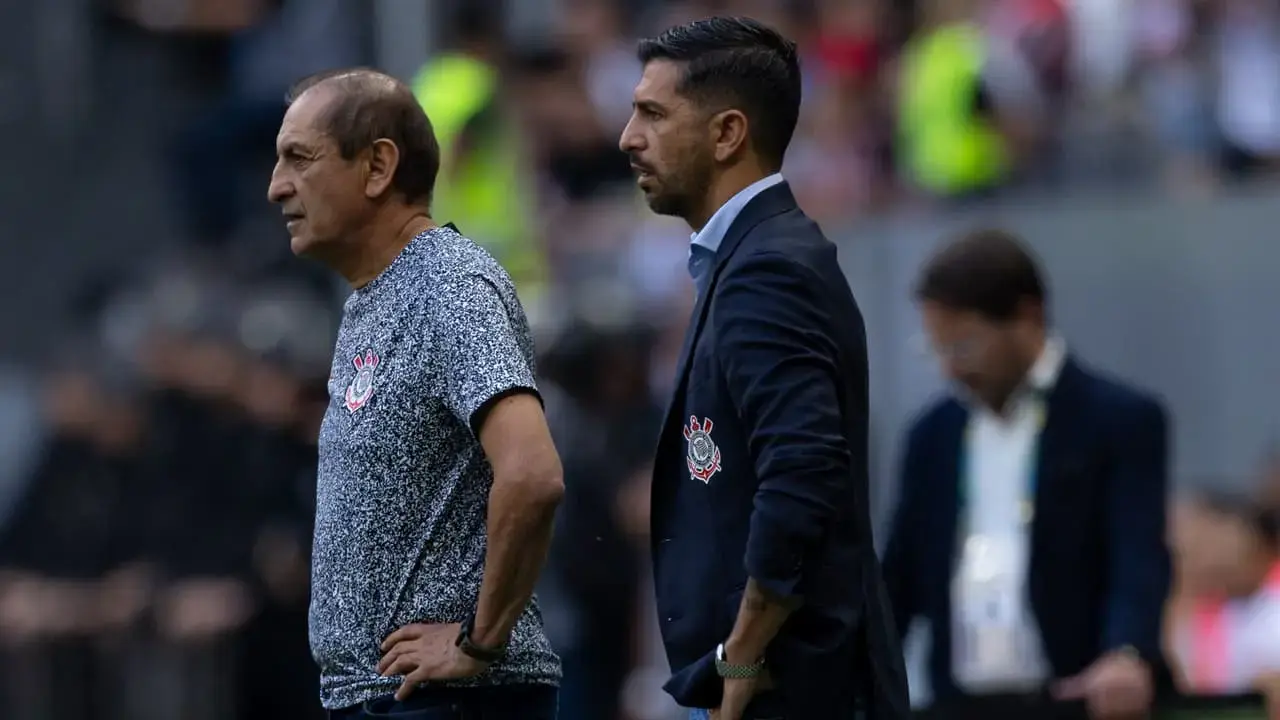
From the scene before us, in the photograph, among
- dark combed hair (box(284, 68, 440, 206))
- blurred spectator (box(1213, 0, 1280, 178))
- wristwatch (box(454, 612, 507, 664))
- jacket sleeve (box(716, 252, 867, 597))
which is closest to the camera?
jacket sleeve (box(716, 252, 867, 597))

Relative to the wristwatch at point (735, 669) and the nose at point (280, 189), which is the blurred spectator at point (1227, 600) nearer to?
the wristwatch at point (735, 669)

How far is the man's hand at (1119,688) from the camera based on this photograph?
18.2 ft

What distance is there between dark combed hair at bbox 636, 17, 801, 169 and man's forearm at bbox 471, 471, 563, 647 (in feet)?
2.48

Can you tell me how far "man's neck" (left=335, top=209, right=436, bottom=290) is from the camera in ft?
14.9

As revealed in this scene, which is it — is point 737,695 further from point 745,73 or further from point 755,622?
point 745,73

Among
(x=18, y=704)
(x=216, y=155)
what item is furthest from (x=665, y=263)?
(x=18, y=704)

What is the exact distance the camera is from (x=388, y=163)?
451 cm

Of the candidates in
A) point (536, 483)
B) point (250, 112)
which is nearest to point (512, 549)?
point (536, 483)

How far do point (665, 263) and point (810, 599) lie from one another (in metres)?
7.67

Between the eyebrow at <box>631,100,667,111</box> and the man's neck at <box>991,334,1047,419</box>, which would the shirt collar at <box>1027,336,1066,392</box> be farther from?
the eyebrow at <box>631,100,667,111</box>

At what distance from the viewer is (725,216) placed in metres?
4.34

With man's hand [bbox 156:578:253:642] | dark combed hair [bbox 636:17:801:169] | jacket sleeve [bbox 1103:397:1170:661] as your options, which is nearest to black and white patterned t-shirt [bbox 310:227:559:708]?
dark combed hair [bbox 636:17:801:169]

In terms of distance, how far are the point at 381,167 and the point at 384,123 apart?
0.08 meters

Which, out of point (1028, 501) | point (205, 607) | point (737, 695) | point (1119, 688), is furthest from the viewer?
point (205, 607)
